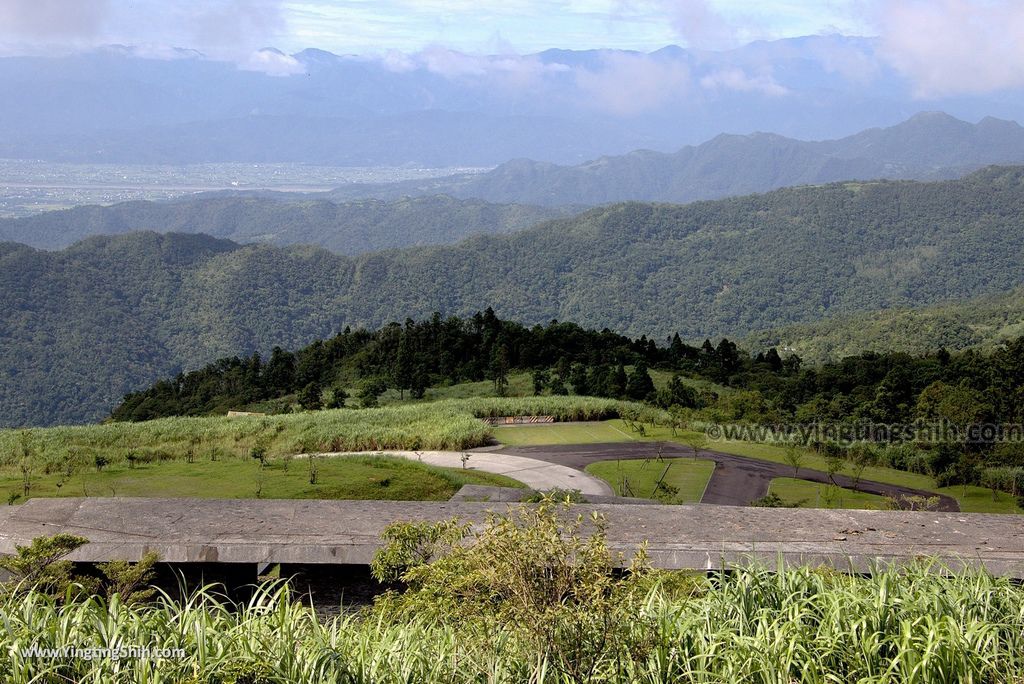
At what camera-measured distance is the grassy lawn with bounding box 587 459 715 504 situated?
9.70 m

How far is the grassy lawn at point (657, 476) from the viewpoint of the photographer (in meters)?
9.70

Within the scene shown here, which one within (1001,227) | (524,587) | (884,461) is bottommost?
(884,461)

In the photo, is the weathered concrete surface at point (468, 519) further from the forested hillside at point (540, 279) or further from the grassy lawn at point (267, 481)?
the forested hillside at point (540, 279)

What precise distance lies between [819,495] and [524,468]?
3491 mm

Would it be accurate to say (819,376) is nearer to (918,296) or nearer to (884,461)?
(884,461)

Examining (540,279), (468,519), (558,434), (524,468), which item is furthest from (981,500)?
(540,279)

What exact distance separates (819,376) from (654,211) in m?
152

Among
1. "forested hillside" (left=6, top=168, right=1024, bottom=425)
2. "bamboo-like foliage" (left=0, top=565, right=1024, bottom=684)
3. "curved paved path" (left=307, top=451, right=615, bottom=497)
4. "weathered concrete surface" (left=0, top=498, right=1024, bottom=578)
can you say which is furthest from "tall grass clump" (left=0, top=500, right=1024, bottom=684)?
"forested hillside" (left=6, top=168, right=1024, bottom=425)

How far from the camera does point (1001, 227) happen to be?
142500 millimetres

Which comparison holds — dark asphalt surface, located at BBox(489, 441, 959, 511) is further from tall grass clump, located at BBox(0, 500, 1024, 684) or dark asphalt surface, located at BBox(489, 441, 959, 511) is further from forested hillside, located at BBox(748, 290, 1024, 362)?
forested hillside, located at BBox(748, 290, 1024, 362)

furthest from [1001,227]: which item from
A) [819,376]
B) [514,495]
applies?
[514,495]

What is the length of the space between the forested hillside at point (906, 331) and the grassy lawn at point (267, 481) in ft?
156

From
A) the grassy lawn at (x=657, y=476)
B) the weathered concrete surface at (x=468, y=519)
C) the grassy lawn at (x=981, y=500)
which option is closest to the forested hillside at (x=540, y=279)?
the grassy lawn at (x=657, y=476)

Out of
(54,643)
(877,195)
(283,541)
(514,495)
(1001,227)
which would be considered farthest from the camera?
(877,195)
